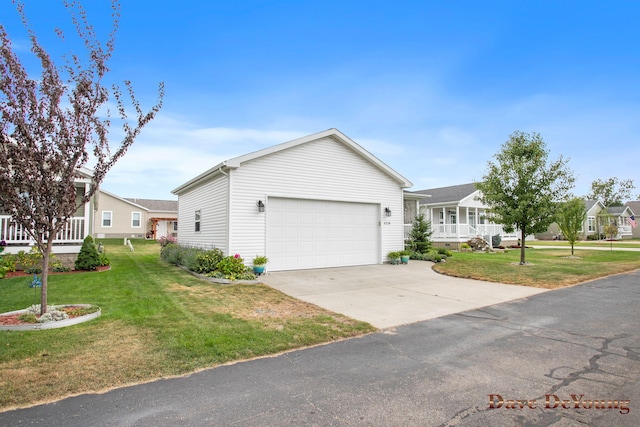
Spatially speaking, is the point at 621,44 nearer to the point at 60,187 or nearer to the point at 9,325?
the point at 60,187

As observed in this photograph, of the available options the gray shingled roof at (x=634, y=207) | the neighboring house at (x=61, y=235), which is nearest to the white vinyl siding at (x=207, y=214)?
the neighboring house at (x=61, y=235)

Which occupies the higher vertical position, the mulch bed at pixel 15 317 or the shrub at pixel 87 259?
the shrub at pixel 87 259

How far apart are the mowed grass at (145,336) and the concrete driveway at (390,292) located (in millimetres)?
654

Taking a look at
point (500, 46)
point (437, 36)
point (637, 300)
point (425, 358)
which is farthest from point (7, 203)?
point (500, 46)

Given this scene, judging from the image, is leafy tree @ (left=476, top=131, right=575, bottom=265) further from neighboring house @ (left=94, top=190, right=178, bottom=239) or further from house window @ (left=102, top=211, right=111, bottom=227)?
house window @ (left=102, top=211, right=111, bottom=227)

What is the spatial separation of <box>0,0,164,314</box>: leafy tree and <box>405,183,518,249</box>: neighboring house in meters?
19.8

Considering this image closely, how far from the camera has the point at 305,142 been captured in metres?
12.9

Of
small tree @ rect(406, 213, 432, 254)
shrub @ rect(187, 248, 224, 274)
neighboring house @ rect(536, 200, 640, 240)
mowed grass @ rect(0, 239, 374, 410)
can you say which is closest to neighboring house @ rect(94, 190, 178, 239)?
shrub @ rect(187, 248, 224, 274)

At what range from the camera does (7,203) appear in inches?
211

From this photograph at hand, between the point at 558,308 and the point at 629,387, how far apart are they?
408 centimetres

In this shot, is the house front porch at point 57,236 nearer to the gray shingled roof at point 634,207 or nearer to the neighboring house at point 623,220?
the neighboring house at point 623,220

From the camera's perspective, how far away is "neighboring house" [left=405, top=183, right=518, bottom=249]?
24.8 meters

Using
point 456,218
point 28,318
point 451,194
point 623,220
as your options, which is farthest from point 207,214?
point 623,220

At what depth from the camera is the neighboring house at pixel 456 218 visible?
2484 centimetres
